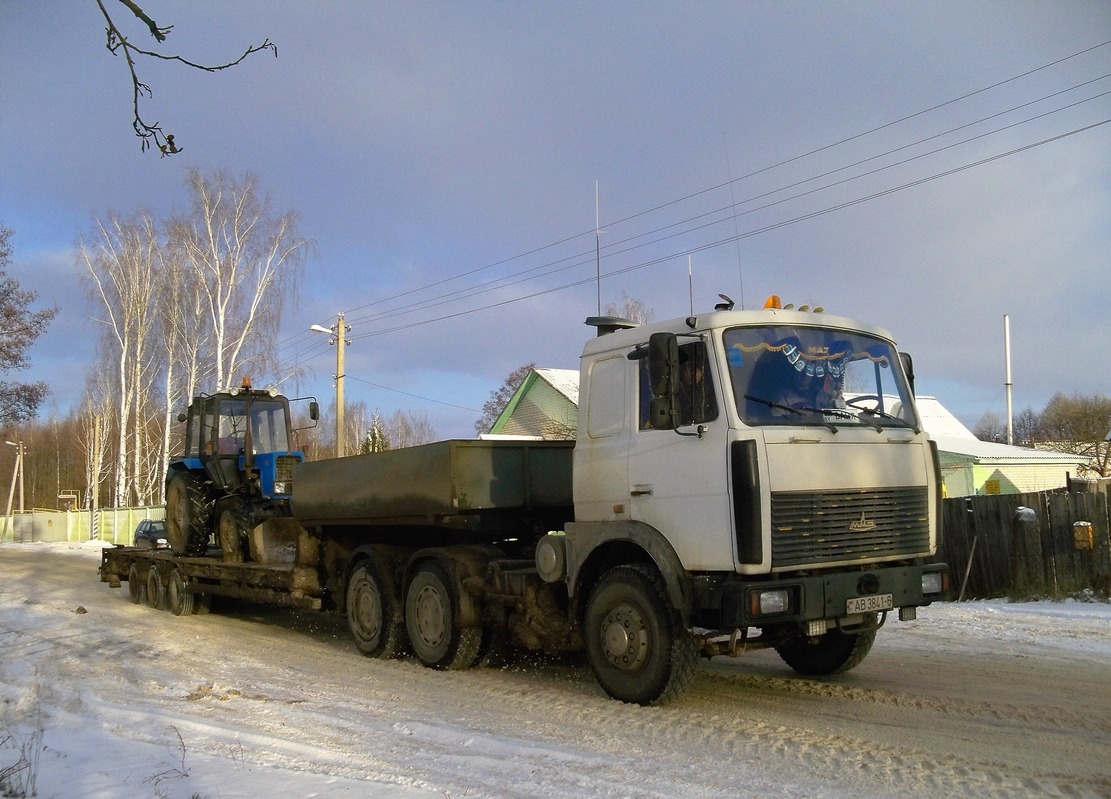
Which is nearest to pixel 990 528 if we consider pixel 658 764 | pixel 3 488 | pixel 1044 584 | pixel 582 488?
pixel 1044 584


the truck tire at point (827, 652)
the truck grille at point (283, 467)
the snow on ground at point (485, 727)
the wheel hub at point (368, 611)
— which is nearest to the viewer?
the snow on ground at point (485, 727)

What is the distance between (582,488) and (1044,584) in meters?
8.60

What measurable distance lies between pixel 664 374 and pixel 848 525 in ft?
5.42

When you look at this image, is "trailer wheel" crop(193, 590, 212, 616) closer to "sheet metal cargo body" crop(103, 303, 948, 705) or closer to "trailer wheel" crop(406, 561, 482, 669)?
"trailer wheel" crop(406, 561, 482, 669)

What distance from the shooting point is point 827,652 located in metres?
7.81

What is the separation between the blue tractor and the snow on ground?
305 centimetres

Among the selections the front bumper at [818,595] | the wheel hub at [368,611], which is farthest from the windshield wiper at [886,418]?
the wheel hub at [368,611]

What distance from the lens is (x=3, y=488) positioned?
83.1 metres

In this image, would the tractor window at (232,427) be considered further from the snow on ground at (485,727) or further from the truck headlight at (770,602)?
the truck headlight at (770,602)

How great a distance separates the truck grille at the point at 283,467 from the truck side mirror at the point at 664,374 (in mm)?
8127

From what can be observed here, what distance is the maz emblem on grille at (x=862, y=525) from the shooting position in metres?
6.33

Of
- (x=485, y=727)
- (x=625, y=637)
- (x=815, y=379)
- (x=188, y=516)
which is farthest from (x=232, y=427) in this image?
(x=815, y=379)

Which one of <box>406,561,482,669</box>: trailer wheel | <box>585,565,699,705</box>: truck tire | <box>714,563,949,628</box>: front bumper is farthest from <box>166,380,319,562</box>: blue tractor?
<box>714,563,949,628</box>: front bumper

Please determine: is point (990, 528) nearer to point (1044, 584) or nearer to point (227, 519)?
A: point (1044, 584)
